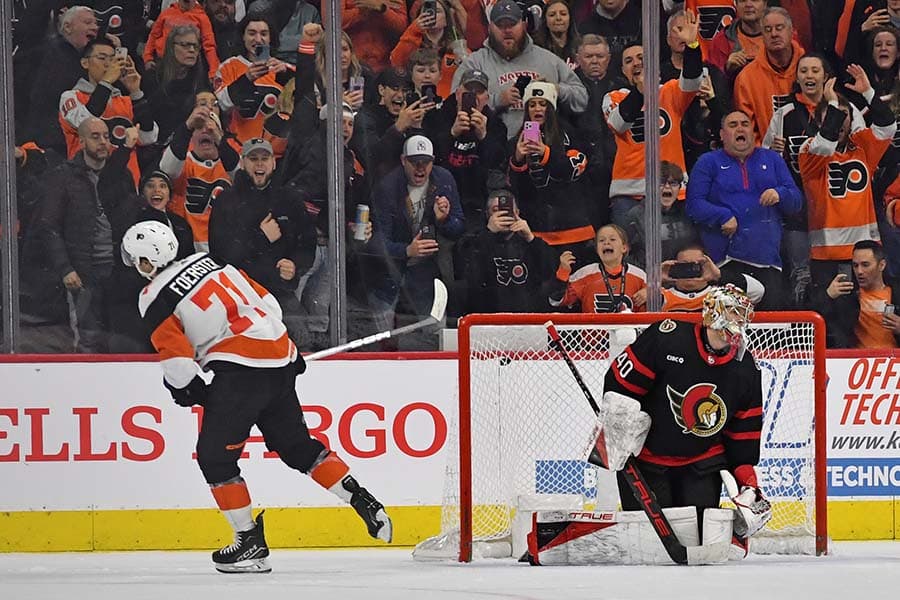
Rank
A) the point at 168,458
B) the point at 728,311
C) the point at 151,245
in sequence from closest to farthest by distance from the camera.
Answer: the point at 728,311
the point at 151,245
the point at 168,458

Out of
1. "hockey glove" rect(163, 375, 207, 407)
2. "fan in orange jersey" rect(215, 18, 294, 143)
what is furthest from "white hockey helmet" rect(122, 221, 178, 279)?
"fan in orange jersey" rect(215, 18, 294, 143)

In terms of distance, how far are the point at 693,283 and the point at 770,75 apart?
95 cm

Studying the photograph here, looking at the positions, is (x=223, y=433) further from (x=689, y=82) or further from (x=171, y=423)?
(x=689, y=82)

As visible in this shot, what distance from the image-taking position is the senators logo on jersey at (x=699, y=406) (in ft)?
15.6

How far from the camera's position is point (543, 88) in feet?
20.7

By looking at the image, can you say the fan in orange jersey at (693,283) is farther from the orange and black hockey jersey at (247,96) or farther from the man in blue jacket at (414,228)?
the orange and black hockey jersey at (247,96)

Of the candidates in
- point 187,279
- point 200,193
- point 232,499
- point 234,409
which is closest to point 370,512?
point 232,499

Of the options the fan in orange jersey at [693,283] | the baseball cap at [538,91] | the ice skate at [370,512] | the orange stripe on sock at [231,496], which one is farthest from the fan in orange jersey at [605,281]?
the orange stripe on sock at [231,496]

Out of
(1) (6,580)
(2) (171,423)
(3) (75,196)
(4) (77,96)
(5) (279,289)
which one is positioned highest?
(4) (77,96)

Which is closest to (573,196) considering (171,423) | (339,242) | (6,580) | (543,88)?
Result: (543,88)

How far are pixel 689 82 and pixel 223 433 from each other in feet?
8.39

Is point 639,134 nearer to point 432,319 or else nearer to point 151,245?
point 432,319

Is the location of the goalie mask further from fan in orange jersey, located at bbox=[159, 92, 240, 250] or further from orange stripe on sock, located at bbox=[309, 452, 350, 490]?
fan in orange jersey, located at bbox=[159, 92, 240, 250]

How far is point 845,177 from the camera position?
633cm
